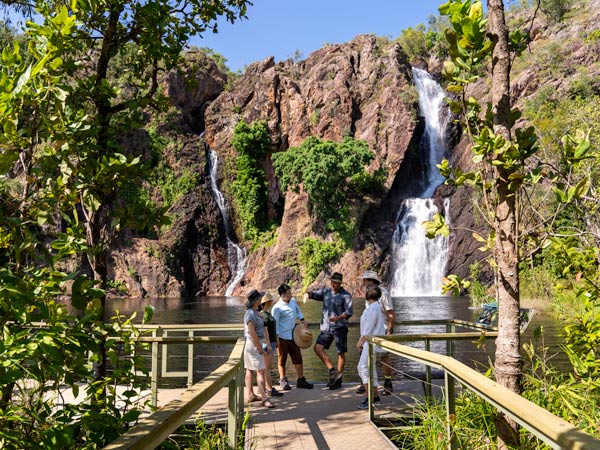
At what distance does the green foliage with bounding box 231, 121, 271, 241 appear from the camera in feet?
152

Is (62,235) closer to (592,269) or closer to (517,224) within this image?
(517,224)

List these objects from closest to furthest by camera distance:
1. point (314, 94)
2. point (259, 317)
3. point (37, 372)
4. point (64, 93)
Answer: point (37, 372) < point (64, 93) < point (259, 317) < point (314, 94)

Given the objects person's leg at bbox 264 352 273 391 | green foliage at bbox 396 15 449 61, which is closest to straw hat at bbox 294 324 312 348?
person's leg at bbox 264 352 273 391

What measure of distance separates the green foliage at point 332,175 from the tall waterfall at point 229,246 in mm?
8143

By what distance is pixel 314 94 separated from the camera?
153 feet

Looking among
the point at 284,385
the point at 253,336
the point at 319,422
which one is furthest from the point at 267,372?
the point at 319,422

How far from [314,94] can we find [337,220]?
12.4m

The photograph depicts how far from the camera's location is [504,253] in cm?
348

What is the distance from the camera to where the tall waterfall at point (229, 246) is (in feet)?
149

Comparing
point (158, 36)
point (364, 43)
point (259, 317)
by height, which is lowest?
point (259, 317)

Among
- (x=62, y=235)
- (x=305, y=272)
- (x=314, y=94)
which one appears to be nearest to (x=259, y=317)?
(x=62, y=235)

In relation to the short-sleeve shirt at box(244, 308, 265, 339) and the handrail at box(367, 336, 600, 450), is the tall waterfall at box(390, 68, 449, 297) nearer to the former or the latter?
the short-sleeve shirt at box(244, 308, 265, 339)

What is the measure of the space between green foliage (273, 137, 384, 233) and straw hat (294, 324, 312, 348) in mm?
32900

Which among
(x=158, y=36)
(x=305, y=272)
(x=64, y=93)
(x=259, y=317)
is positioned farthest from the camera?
(x=305, y=272)
